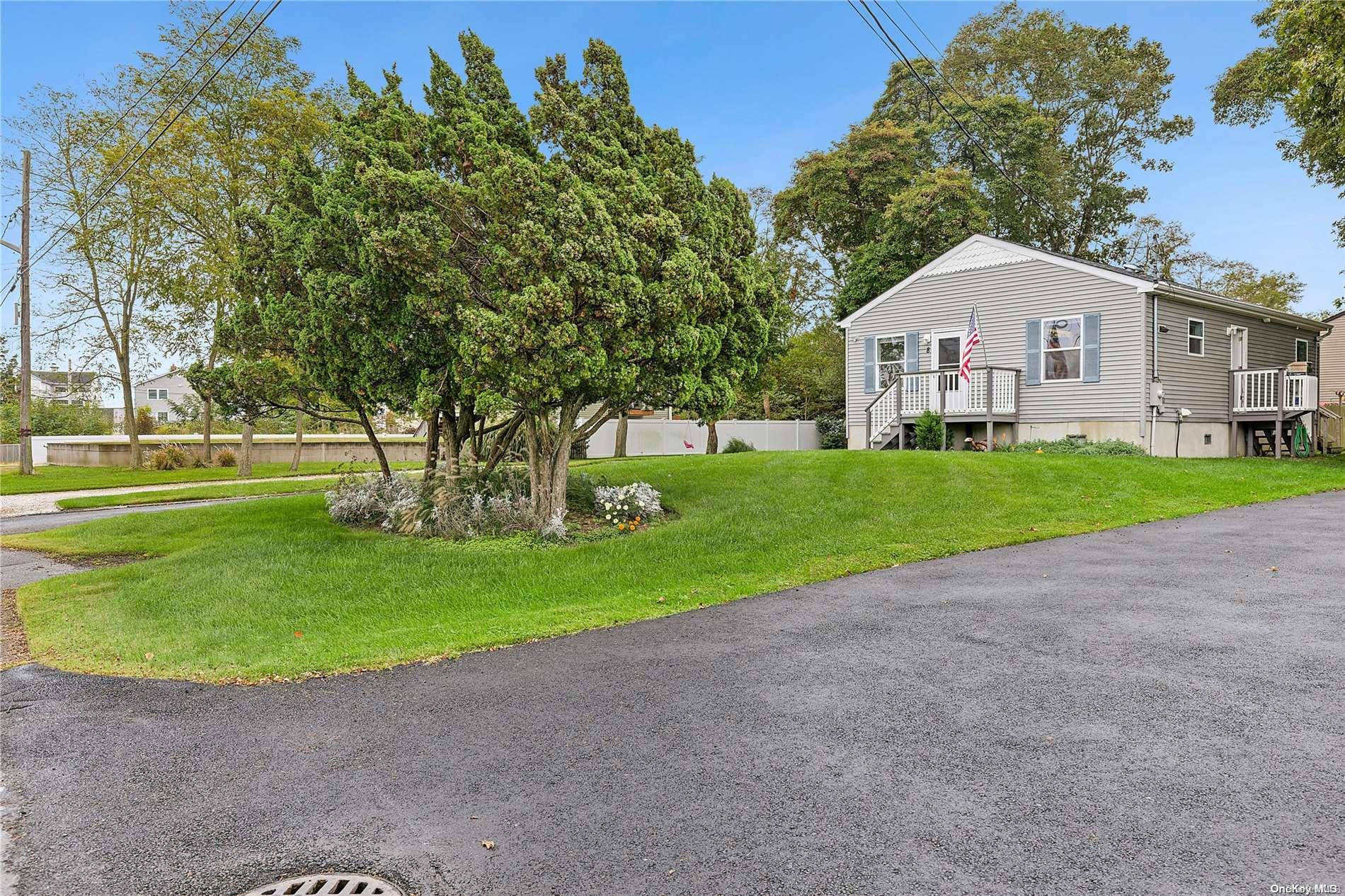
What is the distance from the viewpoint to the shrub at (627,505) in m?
9.50

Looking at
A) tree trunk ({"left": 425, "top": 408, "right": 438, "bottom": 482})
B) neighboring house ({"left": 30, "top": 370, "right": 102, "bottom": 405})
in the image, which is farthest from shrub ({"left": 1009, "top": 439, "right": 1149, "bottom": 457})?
neighboring house ({"left": 30, "top": 370, "right": 102, "bottom": 405})

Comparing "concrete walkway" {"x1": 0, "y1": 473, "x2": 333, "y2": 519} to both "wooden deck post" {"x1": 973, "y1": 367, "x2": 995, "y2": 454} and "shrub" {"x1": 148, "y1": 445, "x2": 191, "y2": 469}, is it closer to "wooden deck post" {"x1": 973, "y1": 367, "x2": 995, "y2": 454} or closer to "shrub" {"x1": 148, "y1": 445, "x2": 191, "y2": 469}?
"shrub" {"x1": 148, "y1": 445, "x2": 191, "y2": 469}

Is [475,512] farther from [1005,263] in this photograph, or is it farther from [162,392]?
[162,392]

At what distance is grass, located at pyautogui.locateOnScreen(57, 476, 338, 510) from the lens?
14604 mm

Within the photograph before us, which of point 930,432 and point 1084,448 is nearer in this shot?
point 1084,448

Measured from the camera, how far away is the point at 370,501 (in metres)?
10.8

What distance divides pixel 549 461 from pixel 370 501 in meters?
3.34

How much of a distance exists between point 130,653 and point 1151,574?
788 cm

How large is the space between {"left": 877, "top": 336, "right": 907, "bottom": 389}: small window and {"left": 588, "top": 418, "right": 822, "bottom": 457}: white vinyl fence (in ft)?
25.3

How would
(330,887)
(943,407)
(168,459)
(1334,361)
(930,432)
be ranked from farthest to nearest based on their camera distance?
(1334,361), (168,459), (943,407), (930,432), (330,887)

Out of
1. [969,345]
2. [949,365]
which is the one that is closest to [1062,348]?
[969,345]

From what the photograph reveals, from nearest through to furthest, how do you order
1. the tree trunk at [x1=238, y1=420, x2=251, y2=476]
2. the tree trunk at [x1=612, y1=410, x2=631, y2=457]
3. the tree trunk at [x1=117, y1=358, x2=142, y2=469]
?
the tree trunk at [x1=238, y1=420, x2=251, y2=476] → the tree trunk at [x1=117, y1=358, x2=142, y2=469] → the tree trunk at [x1=612, y1=410, x2=631, y2=457]

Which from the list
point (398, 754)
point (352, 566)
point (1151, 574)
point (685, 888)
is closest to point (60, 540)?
point (352, 566)

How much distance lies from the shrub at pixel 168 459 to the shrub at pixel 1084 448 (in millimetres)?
24473
